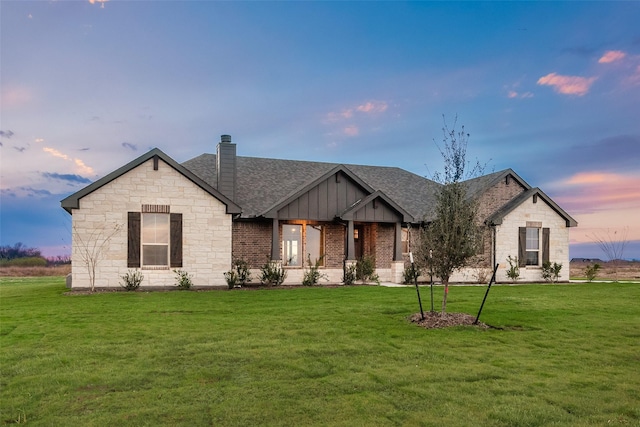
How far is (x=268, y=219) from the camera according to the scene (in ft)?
70.0

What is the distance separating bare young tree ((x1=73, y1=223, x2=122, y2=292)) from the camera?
17.4 m

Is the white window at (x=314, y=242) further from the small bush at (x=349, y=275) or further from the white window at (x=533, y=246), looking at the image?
the white window at (x=533, y=246)

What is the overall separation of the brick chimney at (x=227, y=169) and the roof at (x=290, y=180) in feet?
2.04

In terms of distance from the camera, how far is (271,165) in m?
26.7

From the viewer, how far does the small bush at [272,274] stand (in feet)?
65.0

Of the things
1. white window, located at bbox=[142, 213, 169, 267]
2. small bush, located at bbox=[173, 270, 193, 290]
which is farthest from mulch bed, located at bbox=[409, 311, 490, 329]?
white window, located at bbox=[142, 213, 169, 267]

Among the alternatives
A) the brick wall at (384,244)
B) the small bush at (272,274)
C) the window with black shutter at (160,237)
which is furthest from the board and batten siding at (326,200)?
the window with black shutter at (160,237)

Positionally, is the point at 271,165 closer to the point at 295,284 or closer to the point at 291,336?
the point at 295,284

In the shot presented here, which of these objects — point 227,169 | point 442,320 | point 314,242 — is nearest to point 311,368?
point 442,320

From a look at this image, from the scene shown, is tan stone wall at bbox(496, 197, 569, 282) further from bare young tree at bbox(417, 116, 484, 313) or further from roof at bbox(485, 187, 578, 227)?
bare young tree at bbox(417, 116, 484, 313)

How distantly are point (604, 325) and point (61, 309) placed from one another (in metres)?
13.9

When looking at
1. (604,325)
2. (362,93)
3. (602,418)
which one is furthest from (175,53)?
(602,418)

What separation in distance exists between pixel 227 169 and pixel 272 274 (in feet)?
18.2

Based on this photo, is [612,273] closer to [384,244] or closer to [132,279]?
[384,244]
